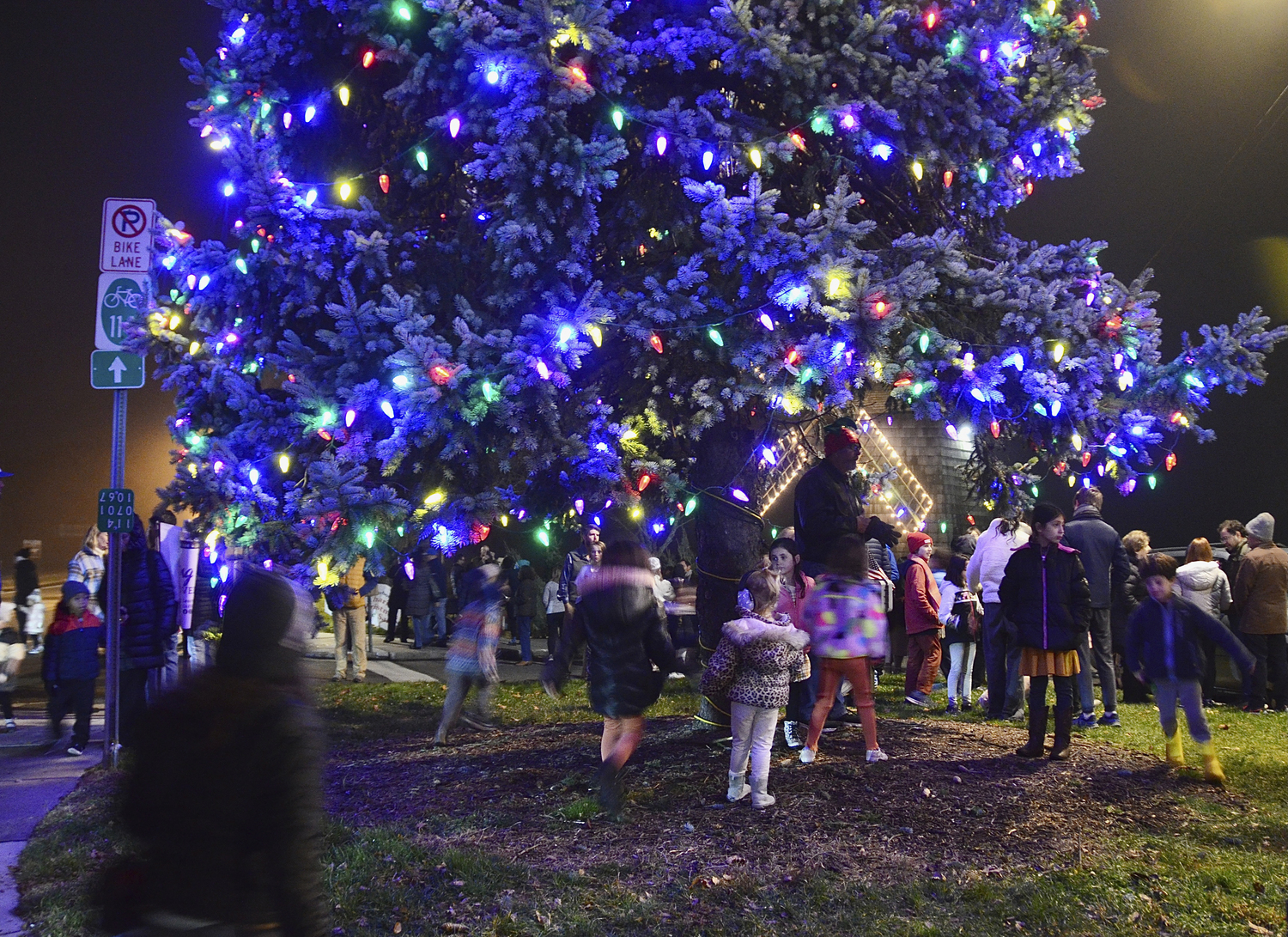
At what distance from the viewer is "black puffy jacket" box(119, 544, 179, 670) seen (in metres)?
8.15

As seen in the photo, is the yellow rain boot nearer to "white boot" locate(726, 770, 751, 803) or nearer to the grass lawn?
the grass lawn

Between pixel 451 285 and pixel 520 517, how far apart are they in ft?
6.72

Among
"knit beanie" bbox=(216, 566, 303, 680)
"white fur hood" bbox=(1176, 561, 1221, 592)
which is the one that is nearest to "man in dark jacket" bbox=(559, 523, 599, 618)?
"white fur hood" bbox=(1176, 561, 1221, 592)

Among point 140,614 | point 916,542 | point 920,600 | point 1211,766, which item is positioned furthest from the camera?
point 916,542

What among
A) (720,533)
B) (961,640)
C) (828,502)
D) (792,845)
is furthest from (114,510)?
(961,640)

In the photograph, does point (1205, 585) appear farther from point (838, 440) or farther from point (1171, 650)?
point (838, 440)

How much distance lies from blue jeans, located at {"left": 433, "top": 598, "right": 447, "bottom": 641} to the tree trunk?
34.7ft

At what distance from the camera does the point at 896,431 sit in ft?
70.9

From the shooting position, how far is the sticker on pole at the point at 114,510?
7.62m

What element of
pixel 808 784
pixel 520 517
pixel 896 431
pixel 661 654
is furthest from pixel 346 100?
pixel 896 431

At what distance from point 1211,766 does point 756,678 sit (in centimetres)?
327

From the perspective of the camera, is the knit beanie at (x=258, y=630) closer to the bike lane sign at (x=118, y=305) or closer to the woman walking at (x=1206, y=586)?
the bike lane sign at (x=118, y=305)

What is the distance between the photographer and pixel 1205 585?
1046 cm

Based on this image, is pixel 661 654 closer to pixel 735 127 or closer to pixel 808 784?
pixel 808 784
